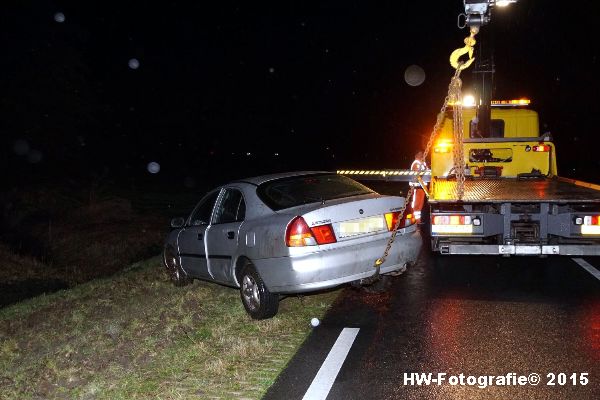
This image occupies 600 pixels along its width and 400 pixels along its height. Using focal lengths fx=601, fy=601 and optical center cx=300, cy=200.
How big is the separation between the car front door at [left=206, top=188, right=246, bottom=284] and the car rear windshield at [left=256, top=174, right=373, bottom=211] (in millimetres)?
371

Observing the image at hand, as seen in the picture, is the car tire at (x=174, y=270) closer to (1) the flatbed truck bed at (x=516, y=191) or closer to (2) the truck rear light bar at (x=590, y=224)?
(1) the flatbed truck bed at (x=516, y=191)

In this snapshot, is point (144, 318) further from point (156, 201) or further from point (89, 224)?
point (156, 201)

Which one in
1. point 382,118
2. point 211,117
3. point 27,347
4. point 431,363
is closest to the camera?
point 431,363

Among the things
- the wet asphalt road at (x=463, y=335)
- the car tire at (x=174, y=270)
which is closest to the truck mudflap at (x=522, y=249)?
the wet asphalt road at (x=463, y=335)

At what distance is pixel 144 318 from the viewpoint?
680cm

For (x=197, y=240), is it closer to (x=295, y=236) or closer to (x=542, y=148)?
(x=295, y=236)

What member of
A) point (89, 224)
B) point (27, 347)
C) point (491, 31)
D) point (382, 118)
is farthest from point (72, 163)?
point (382, 118)

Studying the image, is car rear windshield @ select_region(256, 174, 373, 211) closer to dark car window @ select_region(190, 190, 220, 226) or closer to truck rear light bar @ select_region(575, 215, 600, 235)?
dark car window @ select_region(190, 190, 220, 226)

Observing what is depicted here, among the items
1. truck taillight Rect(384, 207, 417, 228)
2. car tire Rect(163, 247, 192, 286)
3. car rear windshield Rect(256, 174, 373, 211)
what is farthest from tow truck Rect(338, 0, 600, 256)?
car tire Rect(163, 247, 192, 286)

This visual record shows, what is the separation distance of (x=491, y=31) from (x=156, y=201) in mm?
15553

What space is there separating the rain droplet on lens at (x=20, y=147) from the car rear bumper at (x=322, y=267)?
70.0ft

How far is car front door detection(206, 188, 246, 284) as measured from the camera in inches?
272

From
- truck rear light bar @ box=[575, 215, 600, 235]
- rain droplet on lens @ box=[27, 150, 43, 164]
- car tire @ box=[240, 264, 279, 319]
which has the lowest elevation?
car tire @ box=[240, 264, 279, 319]

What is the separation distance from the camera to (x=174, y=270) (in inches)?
341
